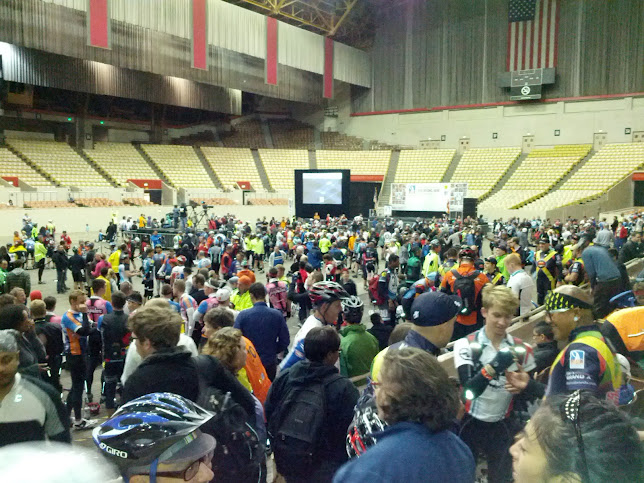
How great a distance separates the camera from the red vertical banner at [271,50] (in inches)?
1330

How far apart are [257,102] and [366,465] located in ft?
151

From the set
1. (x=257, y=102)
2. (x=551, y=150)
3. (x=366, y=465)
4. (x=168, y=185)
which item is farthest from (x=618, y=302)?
(x=257, y=102)

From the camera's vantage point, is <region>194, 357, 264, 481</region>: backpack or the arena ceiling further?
the arena ceiling

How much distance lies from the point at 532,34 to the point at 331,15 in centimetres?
1450

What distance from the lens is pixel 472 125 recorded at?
128ft

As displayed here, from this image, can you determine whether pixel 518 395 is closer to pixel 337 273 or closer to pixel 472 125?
pixel 337 273

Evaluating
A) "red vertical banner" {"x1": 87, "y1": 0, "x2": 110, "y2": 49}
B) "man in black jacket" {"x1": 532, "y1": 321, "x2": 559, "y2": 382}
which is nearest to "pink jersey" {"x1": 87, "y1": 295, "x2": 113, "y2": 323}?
"man in black jacket" {"x1": 532, "y1": 321, "x2": 559, "y2": 382}

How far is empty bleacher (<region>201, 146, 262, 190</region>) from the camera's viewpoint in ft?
119

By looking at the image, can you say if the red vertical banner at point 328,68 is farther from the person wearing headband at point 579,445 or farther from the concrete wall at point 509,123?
the person wearing headband at point 579,445

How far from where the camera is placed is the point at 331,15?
1544 inches

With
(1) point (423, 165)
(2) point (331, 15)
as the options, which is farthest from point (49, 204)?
(2) point (331, 15)

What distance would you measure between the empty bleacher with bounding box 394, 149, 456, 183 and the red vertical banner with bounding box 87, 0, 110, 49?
2042 centimetres

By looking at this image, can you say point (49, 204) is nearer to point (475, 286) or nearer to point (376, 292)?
point (376, 292)

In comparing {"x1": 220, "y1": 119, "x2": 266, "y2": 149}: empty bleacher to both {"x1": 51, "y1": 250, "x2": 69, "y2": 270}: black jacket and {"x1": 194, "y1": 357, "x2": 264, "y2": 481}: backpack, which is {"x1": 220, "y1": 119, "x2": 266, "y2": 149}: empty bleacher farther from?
{"x1": 194, "y1": 357, "x2": 264, "y2": 481}: backpack
